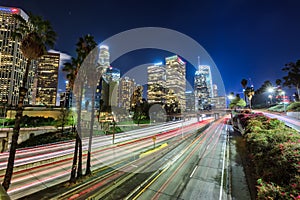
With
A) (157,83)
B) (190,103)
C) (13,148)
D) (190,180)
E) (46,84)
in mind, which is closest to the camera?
(13,148)

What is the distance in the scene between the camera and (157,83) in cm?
6612

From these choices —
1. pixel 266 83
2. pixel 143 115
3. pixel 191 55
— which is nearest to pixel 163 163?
pixel 191 55

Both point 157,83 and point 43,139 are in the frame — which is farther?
point 157,83

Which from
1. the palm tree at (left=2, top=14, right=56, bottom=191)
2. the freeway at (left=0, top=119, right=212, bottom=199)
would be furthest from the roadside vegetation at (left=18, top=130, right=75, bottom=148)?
the palm tree at (left=2, top=14, right=56, bottom=191)

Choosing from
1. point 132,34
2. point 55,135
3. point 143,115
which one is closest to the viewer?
point 132,34

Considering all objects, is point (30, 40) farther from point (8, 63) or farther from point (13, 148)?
point (8, 63)

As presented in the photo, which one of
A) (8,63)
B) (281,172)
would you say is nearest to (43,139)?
(281,172)

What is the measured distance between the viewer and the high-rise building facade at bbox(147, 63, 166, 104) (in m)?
62.6

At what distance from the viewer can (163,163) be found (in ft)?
56.4

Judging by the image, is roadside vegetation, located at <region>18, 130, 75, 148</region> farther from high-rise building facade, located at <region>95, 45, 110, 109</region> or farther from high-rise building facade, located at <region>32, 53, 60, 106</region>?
high-rise building facade, located at <region>32, 53, 60, 106</region>

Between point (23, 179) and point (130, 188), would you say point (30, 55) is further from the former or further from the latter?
point (130, 188)

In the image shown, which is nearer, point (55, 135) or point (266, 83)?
point (55, 135)

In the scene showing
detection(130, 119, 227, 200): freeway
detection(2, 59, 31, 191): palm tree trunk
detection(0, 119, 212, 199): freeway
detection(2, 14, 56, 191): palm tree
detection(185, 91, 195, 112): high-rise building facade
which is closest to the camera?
detection(2, 59, 31, 191): palm tree trunk

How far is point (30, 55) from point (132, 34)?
9.30 metres
